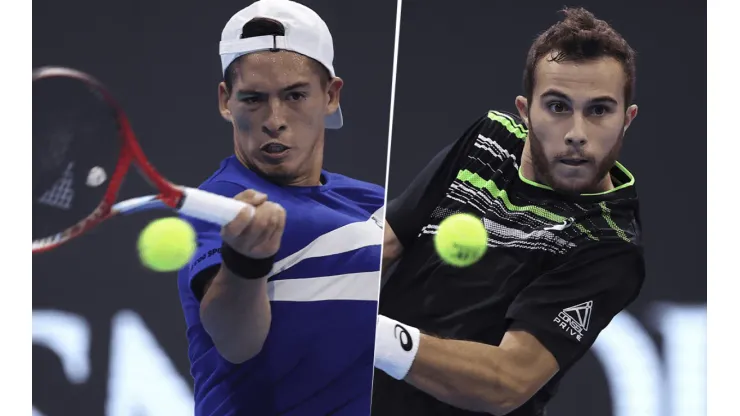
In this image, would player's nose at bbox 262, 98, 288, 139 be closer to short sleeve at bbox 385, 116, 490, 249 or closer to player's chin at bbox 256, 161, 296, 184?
player's chin at bbox 256, 161, 296, 184

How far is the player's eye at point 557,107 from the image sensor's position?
182cm

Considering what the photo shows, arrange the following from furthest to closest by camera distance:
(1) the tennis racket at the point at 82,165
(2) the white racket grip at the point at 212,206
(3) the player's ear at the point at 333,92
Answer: (3) the player's ear at the point at 333,92 → (1) the tennis racket at the point at 82,165 → (2) the white racket grip at the point at 212,206

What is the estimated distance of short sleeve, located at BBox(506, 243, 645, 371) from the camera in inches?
70.2

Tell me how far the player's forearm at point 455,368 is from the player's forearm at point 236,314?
9.2 inches

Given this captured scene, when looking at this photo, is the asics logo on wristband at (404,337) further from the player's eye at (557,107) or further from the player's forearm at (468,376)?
the player's eye at (557,107)

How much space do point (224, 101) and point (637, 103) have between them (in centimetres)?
Answer: 82

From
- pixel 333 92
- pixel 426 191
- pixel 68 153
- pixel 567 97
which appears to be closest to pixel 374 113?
pixel 333 92

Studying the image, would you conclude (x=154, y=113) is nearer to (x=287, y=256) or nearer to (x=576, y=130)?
(x=287, y=256)

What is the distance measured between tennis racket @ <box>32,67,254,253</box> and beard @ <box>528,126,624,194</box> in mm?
561

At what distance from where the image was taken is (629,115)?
6.10 ft


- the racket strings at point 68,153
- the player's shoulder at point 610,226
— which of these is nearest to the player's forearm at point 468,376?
the player's shoulder at point 610,226

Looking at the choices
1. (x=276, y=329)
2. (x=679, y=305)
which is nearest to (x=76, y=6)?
(x=276, y=329)

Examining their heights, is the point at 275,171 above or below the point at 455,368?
above
